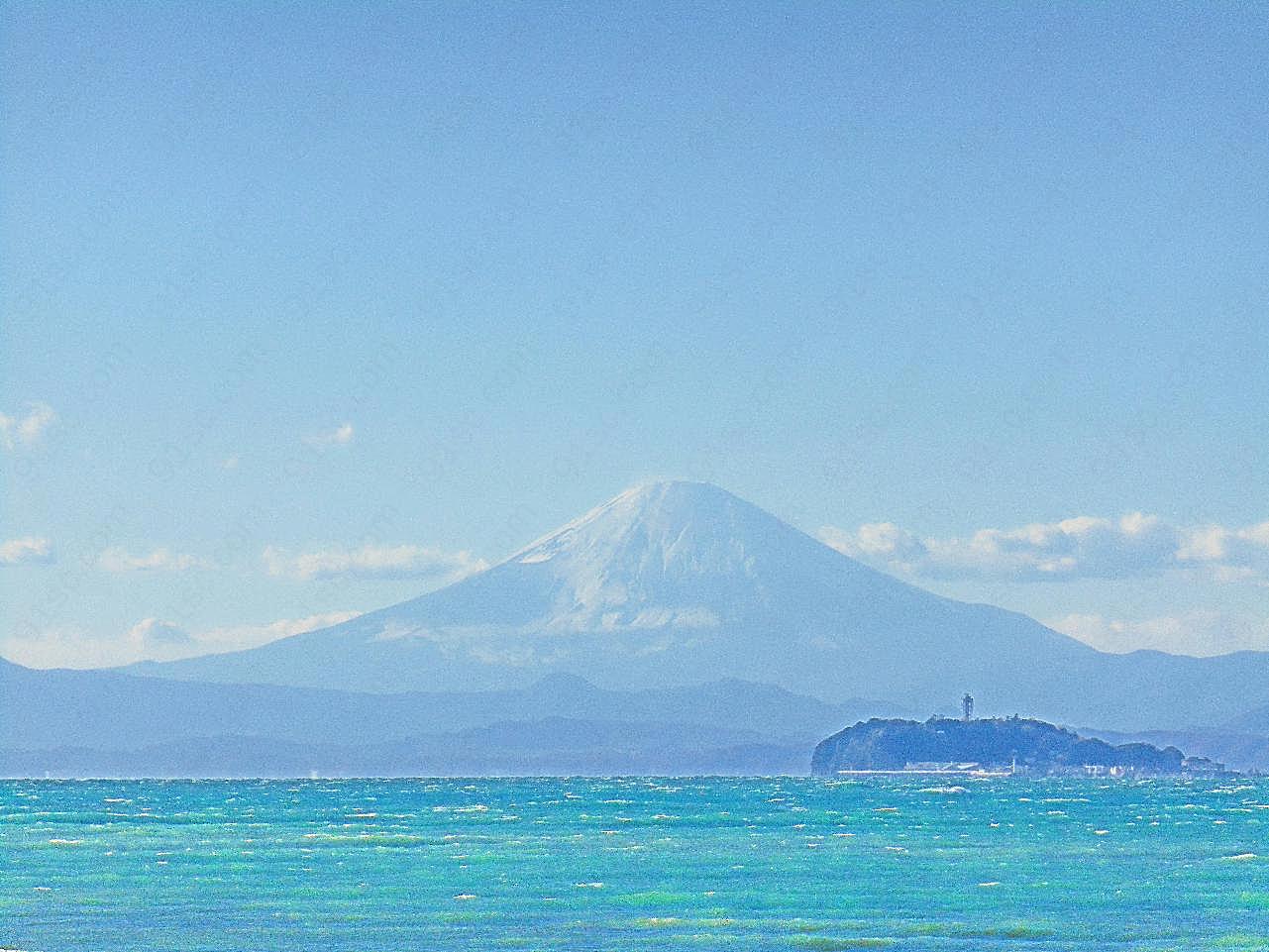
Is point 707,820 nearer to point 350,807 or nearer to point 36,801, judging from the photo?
point 350,807

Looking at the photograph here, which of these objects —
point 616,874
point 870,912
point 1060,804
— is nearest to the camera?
point 870,912

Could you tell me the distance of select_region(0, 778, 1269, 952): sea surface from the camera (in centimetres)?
5709

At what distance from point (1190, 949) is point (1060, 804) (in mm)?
115759

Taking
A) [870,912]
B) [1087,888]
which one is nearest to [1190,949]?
[870,912]

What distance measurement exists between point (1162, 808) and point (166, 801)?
78608 millimetres

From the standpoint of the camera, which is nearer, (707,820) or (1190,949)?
(1190,949)

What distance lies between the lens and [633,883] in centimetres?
7488

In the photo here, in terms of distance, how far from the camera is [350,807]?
161 meters

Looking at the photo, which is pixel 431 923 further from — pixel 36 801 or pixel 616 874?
pixel 36 801

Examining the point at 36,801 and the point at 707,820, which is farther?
the point at 36,801

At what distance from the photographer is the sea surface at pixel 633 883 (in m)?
57.1

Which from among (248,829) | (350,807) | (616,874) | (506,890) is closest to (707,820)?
(248,829)

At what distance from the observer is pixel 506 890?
7100 cm

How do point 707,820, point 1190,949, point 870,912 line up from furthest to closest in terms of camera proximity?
point 707,820, point 870,912, point 1190,949
